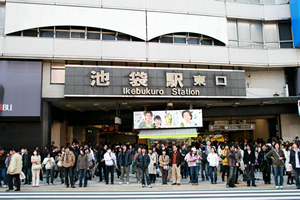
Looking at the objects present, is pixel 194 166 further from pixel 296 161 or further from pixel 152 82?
pixel 152 82

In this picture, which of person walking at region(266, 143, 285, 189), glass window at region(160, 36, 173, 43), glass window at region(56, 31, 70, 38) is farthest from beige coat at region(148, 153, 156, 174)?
glass window at region(56, 31, 70, 38)

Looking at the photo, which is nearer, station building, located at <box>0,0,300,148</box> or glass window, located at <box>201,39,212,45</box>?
station building, located at <box>0,0,300,148</box>

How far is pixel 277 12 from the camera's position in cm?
2386

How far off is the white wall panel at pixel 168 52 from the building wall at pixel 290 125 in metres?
11.0

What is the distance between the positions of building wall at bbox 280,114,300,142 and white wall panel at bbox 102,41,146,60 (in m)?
14.1

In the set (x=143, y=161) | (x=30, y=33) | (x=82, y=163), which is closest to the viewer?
(x=143, y=161)

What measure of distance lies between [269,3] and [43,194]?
2348 cm

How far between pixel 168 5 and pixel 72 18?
7.53 m

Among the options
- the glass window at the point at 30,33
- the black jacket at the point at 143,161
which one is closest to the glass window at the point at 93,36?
the glass window at the point at 30,33

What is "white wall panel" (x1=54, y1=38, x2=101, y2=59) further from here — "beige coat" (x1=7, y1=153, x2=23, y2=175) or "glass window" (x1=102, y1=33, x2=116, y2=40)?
"beige coat" (x1=7, y1=153, x2=23, y2=175)

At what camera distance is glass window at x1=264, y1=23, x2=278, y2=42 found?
2392cm

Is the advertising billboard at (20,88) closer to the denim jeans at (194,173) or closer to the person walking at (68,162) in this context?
the person walking at (68,162)

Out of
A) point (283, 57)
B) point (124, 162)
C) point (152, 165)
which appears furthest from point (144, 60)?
point (283, 57)

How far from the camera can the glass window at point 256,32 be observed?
939 inches
